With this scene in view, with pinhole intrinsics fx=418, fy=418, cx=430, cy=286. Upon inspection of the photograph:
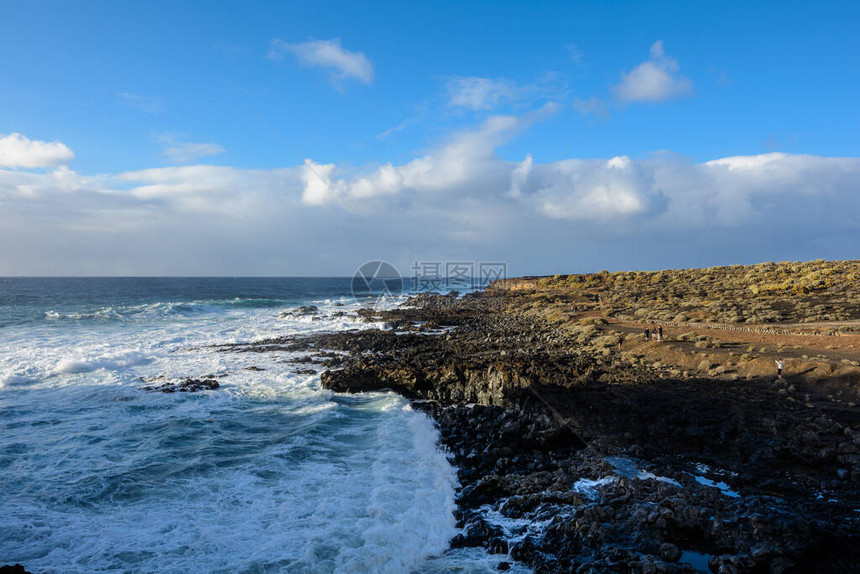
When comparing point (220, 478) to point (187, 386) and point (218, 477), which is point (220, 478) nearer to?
point (218, 477)

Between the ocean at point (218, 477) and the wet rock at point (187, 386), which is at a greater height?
the wet rock at point (187, 386)

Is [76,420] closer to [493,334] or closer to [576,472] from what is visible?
[576,472]

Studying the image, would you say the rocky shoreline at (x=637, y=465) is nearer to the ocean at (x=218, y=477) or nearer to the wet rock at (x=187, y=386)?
the ocean at (x=218, y=477)

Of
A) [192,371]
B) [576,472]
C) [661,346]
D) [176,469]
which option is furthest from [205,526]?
[661,346]

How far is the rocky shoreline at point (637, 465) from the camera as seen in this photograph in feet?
20.4

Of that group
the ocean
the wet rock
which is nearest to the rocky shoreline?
the ocean

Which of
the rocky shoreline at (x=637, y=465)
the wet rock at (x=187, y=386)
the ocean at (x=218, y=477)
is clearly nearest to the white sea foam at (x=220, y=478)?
the ocean at (x=218, y=477)

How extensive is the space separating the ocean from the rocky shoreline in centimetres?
92

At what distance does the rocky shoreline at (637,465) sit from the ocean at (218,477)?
92 cm

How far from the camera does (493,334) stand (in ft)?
80.6

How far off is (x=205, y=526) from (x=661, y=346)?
1581cm

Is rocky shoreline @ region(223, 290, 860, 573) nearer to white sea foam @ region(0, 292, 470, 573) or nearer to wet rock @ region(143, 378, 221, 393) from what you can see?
white sea foam @ region(0, 292, 470, 573)

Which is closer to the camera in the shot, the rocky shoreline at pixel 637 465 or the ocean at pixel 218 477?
the rocky shoreline at pixel 637 465

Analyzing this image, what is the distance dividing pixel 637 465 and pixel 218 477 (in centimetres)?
910
